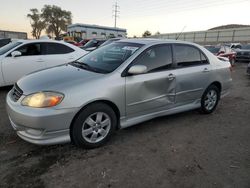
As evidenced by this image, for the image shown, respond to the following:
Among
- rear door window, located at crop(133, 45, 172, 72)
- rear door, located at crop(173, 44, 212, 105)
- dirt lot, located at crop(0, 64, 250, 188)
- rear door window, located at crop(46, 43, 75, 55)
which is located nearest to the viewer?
dirt lot, located at crop(0, 64, 250, 188)

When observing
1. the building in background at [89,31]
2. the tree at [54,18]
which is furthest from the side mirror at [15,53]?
the tree at [54,18]

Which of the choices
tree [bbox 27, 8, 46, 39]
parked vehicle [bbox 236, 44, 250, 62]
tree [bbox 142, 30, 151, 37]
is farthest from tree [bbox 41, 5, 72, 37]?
parked vehicle [bbox 236, 44, 250, 62]

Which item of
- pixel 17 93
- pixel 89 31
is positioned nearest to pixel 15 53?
pixel 17 93

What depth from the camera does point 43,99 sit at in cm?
288

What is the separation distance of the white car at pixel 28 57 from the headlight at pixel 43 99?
150 inches

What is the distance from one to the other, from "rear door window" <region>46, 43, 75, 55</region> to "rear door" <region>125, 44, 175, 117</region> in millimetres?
4059

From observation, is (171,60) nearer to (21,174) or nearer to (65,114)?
(65,114)

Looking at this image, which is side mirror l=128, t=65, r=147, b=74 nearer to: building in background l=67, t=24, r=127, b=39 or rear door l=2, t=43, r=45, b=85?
rear door l=2, t=43, r=45, b=85

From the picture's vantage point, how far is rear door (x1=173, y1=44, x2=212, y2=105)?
4207mm

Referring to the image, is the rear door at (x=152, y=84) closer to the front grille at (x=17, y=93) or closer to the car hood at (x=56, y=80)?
the car hood at (x=56, y=80)

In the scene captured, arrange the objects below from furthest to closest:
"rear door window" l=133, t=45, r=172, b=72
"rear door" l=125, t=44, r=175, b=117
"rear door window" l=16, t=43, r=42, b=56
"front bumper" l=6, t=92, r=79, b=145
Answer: "rear door window" l=16, t=43, r=42, b=56, "rear door window" l=133, t=45, r=172, b=72, "rear door" l=125, t=44, r=175, b=117, "front bumper" l=6, t=92, r=79, b=145

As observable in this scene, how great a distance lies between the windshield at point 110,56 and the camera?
360 cm

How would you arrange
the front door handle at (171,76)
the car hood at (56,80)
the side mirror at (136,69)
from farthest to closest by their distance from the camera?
the front door handle at (171,76) → the side mirror at (136,69) → the car hood at (56,80)

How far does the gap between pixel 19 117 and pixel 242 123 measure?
4176mm
